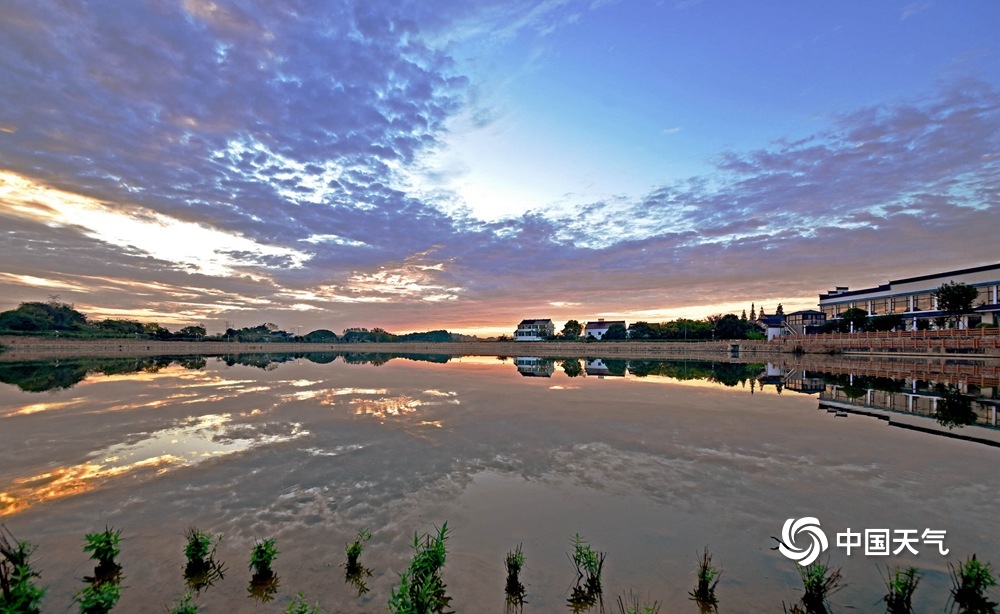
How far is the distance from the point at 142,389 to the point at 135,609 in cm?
2641

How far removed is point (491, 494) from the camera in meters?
8.43

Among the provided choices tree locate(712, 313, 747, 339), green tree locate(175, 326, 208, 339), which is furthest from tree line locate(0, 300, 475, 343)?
tree locate(712, 313, 747, 339)

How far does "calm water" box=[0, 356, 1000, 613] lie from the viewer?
539 centimetres

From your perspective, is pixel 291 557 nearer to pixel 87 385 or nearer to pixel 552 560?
pixel 552 560

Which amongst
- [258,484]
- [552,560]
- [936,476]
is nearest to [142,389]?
[258,484]

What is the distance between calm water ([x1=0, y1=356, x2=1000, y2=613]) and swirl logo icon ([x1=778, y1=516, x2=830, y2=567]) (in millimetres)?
185

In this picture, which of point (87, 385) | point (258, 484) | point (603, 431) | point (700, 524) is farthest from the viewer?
point (87, 385)

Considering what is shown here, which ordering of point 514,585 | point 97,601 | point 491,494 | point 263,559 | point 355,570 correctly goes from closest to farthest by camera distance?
point 97,601 < point 514,585 < point 263,559 < point 355,570 < point 491,494

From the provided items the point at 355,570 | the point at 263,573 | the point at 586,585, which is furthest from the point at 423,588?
the point at 263,573

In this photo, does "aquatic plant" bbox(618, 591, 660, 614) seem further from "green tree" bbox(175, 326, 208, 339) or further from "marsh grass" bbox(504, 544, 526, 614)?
"green tree" bbox(175, 326, 208, 339)

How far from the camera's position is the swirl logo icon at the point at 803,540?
5.93 meters

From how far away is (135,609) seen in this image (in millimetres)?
4785

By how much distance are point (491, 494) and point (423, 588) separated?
4176mm

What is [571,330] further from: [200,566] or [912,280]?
[200,566]
